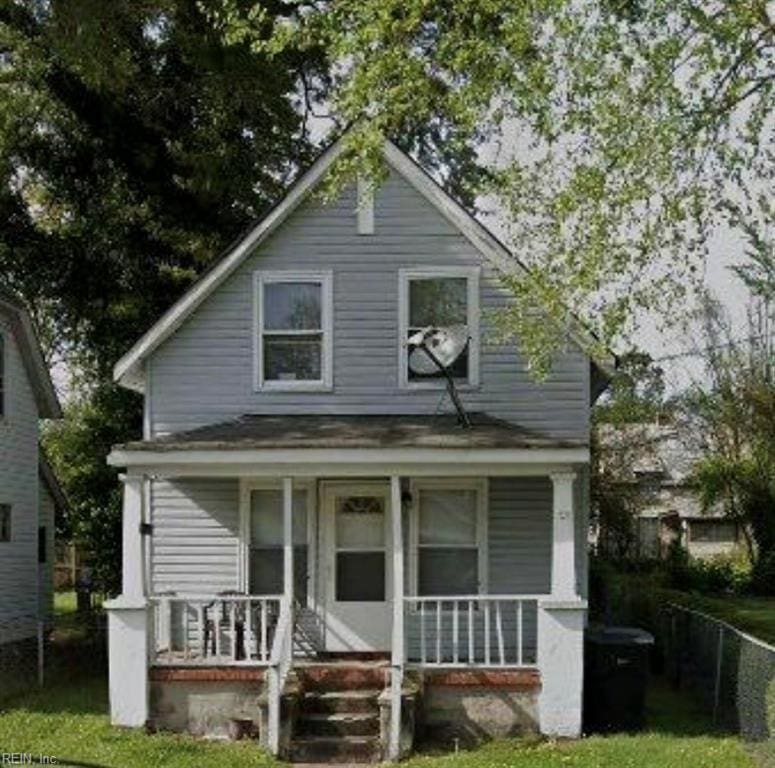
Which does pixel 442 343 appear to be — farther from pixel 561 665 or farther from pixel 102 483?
pixel 102 483

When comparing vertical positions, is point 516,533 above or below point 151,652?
above

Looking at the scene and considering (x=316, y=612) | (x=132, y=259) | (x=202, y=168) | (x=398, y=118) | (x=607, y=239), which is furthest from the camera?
(x=132, y=259)

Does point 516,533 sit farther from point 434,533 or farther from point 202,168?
point 202,168

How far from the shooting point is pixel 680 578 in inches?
1425

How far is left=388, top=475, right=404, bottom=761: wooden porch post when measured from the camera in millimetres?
14891

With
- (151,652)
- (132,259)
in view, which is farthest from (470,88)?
(132,259)

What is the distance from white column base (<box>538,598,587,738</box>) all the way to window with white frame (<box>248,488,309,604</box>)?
390cm

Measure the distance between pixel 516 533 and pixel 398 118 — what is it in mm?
6388

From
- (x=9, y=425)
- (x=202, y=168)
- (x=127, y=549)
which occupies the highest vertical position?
(x=202, y=168)

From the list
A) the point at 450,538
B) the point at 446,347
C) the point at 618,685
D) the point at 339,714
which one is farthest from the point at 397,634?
the point at 446,347

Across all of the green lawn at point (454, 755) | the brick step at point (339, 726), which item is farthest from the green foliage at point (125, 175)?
the brick step at point (339, 726)

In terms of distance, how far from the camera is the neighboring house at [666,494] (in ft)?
137

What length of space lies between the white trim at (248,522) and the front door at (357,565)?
6.9 inches

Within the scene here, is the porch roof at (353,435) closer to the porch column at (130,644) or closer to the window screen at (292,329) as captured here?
the window screen at (292,329)
